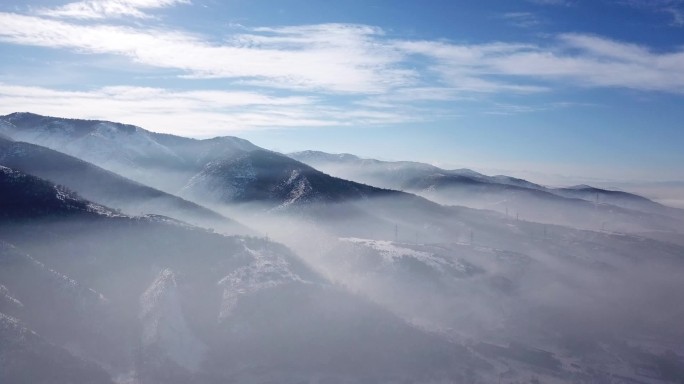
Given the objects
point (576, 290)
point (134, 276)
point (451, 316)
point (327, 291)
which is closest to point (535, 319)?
point (451, 316)

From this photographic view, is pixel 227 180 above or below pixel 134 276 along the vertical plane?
above

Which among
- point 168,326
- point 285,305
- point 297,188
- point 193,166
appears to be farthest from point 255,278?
point 193,166

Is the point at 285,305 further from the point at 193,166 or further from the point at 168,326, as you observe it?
the point at 193,166

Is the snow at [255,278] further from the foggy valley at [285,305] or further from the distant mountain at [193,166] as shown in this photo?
the distant mountain at [193,166]

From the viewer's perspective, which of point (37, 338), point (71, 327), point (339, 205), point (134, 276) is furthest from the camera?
point (339, 205)

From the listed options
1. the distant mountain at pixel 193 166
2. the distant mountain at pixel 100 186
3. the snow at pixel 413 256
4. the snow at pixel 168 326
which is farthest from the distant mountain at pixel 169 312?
the distant mountain at pixel 193 166

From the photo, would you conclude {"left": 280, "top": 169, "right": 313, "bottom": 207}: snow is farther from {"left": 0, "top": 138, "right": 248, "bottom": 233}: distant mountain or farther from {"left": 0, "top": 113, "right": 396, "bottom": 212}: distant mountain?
{"left": 0, "top": 138, "right": 248, "bottom": 233}: distant mountain

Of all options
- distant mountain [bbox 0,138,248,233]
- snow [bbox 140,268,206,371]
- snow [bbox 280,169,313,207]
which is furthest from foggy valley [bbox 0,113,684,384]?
snow [bbox 280,169,313,207]

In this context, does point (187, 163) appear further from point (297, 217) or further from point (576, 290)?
point (576, 290)
